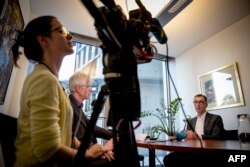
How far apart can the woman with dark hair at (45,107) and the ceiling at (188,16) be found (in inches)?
59.5

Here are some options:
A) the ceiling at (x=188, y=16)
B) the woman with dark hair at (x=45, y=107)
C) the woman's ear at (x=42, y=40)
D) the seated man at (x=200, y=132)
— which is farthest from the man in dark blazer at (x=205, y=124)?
the woman's ear at (x=42, y=40)

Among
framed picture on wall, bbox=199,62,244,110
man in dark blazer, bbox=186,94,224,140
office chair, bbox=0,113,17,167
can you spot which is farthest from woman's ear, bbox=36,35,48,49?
framed picture on wall, bbox=199,62,244,110

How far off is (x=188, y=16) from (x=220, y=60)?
1061 mm

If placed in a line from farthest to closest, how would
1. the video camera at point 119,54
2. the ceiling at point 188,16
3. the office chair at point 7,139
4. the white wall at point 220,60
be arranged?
1. the white wall at point 220,60
2. the ceiling at point 188,16
3. the office chair at point 7,139
4. the video camera at point 119,54

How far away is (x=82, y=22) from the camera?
2.92 m

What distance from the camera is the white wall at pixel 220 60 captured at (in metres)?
2.79

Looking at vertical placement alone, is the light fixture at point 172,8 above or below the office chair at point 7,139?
above

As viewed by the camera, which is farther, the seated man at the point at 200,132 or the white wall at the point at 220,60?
the white wall at the point at 220,60

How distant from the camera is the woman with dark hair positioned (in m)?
0.59

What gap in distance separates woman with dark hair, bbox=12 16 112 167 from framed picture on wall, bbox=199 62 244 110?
2.84 meters

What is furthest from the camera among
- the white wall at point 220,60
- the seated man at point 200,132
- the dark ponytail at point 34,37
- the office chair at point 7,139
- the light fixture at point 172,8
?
the white wall at point 220,60

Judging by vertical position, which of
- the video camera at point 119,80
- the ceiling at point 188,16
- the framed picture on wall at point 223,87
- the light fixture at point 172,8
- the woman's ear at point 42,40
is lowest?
the video camera at point 119,80

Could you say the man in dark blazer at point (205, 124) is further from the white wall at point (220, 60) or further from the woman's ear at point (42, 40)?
the woman's ear at point (42, 40)

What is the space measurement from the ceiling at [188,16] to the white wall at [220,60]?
0.59 ft
